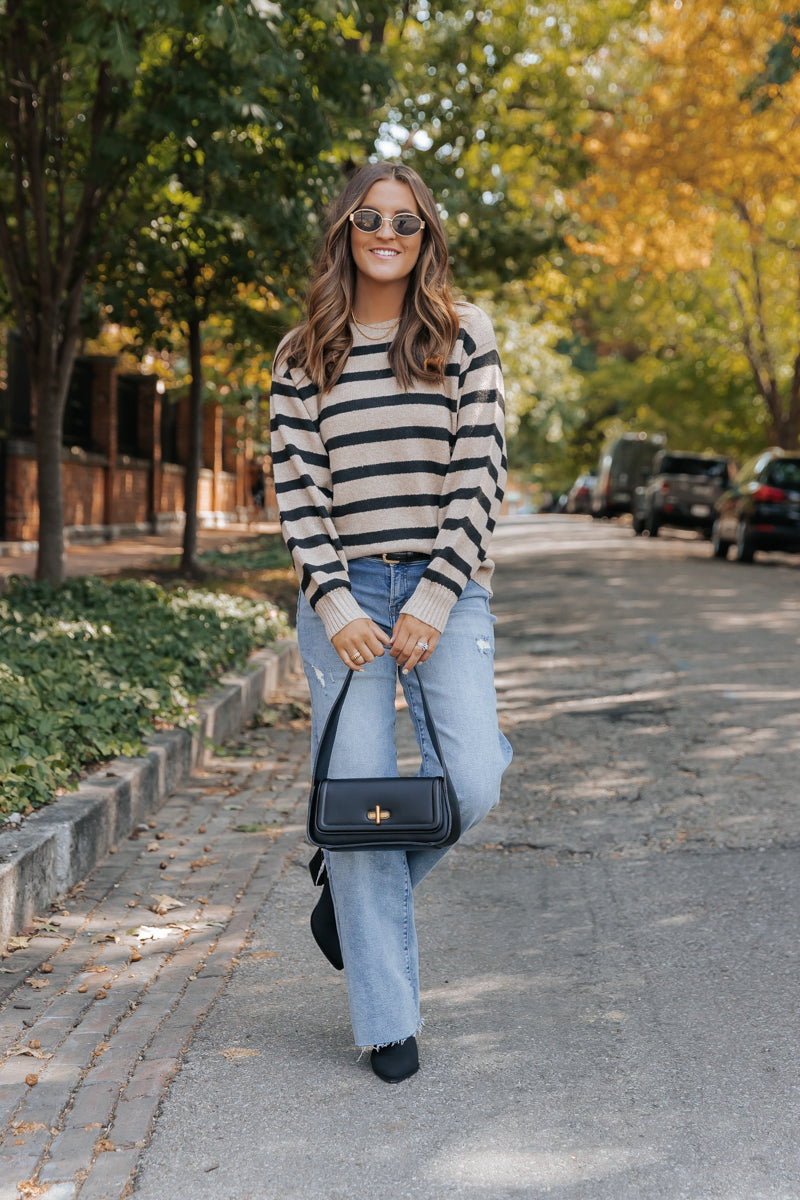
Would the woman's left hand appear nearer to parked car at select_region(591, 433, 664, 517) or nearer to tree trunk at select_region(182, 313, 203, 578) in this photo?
tree trunk at select_region(182, 313, 203, 578)

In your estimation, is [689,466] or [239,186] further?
[689,466]

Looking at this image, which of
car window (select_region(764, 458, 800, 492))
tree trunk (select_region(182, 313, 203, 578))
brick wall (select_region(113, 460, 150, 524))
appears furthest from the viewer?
brick wall (select_region(113, 460, 150, 524))

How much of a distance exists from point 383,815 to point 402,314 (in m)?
1.23

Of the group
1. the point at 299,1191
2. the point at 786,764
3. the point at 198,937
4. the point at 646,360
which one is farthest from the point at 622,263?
the point at 299,1191

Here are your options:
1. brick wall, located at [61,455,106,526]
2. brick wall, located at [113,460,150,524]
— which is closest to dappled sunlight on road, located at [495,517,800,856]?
brick wall, located at [61,455,106,526]

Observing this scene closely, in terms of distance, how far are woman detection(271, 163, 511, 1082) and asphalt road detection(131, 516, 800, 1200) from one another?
0.29 meters

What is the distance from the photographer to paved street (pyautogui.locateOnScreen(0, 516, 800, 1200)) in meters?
2.80

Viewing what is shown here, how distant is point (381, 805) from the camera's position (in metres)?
3.08

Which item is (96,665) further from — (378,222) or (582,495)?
(582,495)

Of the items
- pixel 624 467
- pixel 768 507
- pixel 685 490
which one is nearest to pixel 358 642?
pixel 768 507

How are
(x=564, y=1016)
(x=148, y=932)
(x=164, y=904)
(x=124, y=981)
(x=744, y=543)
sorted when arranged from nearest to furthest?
(x=564, y=1016) → (x=124, y=981) → (x=148, y=932) → (x=164, y=904) → (x=744, y=543)

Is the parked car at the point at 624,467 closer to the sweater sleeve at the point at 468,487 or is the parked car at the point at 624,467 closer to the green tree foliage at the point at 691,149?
the green tree foliage at the point at 691,149

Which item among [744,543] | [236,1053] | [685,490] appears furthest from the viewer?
[685,490]

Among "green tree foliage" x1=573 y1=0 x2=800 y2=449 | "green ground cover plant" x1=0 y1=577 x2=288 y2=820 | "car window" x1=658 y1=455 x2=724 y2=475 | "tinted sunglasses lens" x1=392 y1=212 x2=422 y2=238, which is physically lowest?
"green ground cover plant" x1=0 y1=577 x2=288 y2=820
